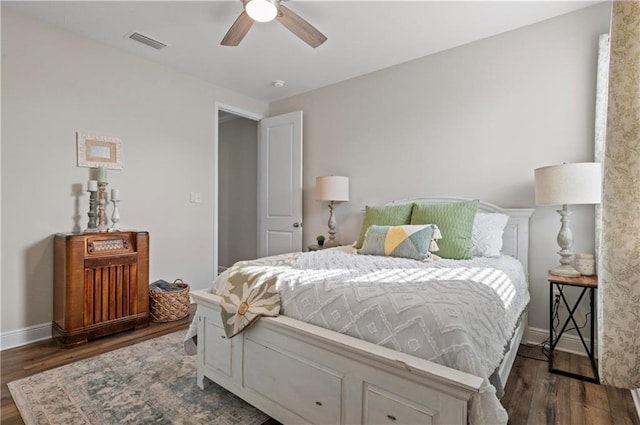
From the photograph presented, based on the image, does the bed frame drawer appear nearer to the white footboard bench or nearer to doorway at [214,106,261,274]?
the white footboard bench

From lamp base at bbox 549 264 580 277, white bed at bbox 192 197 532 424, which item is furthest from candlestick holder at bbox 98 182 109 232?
lamp base at bbox 549 264 580 277

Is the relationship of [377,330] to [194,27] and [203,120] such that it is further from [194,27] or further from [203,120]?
[203,120]

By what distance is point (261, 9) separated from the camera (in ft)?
6.63

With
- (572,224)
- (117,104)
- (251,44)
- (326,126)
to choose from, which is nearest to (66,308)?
(117,104)

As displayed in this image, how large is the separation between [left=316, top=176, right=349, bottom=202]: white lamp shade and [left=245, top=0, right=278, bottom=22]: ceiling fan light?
1773mm

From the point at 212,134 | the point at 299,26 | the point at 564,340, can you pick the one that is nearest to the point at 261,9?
the point at 299,26

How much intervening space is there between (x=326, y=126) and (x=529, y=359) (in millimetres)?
3010

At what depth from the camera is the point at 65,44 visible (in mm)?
2795

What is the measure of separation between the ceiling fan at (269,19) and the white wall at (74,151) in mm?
1442

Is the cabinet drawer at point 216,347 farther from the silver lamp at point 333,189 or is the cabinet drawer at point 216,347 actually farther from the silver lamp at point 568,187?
the silver lamp at point 568,187

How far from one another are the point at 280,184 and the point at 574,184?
3.06m

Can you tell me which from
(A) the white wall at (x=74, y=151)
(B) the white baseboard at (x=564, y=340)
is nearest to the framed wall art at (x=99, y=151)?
(A) the white wall at (x=74, y=151)

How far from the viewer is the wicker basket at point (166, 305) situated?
3059mm

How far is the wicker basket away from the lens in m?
3.06
